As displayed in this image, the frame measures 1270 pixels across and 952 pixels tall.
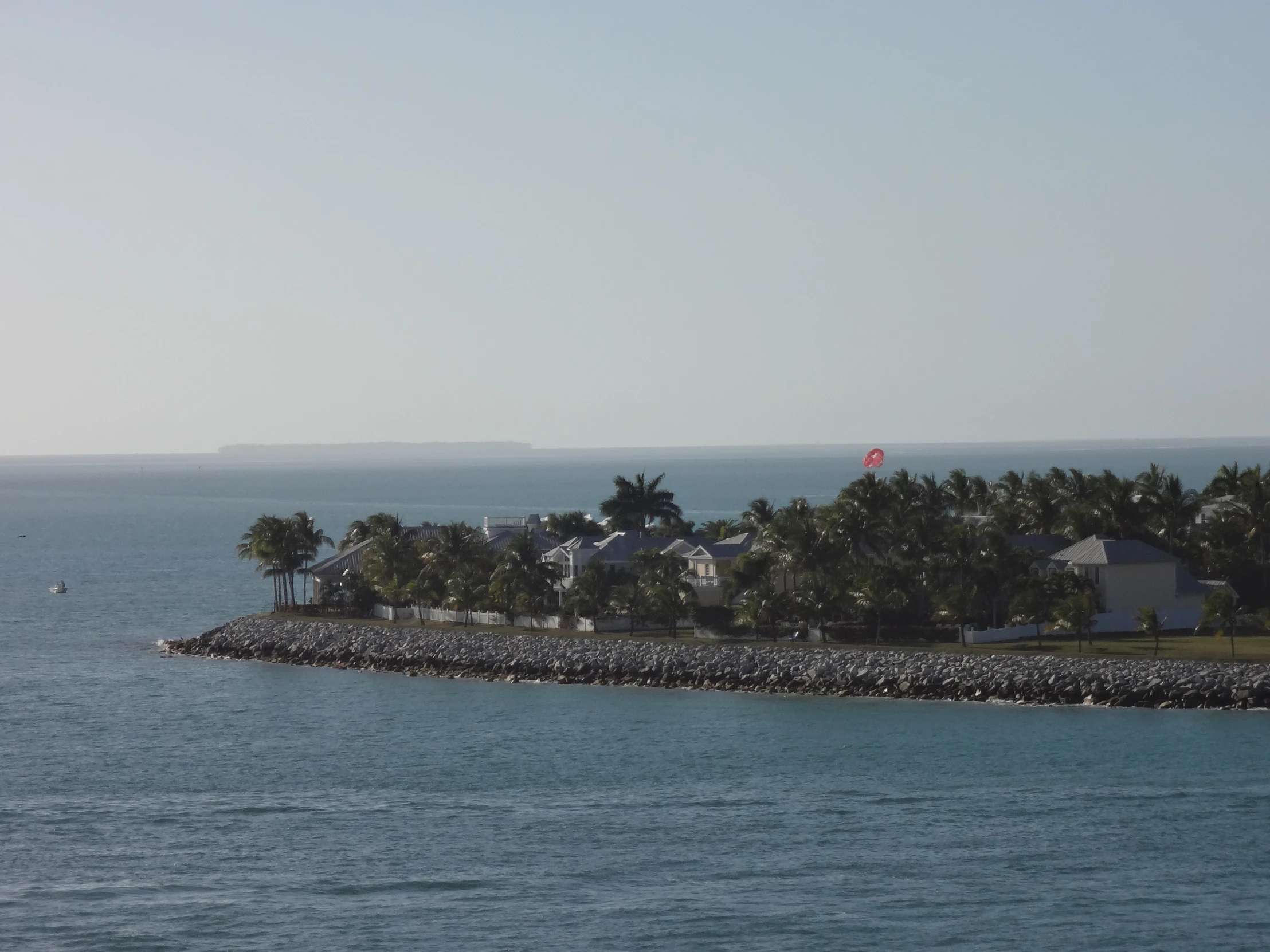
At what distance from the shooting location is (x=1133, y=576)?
266 feet

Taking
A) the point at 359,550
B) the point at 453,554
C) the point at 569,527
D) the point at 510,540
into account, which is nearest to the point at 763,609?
the point at 453,554

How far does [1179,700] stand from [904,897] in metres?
27.6

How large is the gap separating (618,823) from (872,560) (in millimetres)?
38210

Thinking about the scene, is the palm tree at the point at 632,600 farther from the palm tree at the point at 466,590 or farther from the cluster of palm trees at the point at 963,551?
the palm tree at the point at 466,590

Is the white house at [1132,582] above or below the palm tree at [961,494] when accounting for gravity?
below

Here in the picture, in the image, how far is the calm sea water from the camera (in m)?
38.7

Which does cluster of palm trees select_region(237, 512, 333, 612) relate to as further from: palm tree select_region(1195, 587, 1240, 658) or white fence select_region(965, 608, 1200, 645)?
palm tree select_region(1195, 587, 1240, 658)

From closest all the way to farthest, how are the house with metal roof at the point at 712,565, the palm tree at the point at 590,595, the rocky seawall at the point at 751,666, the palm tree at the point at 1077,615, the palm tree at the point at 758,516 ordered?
the rocky seawall at the point at 751,666
the palm tree at the point at 1077,615
the palm tree at the point at 590,595
the house with metal roof at the point at 712,565
the palm tree at the point at 758,516

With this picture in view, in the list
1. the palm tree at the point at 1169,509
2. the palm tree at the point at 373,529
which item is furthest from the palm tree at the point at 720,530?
the palm tree at the point at 1169,509

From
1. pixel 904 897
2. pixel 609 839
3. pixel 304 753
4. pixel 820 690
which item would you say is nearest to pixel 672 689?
pixel 820 690

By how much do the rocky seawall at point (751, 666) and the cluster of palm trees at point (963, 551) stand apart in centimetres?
406

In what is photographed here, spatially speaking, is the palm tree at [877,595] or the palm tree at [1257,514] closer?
the palm tree at [877,595]

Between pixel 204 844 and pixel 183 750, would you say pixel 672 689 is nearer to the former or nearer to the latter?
pixel 183 750

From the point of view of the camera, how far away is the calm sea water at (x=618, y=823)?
38.7 meters
